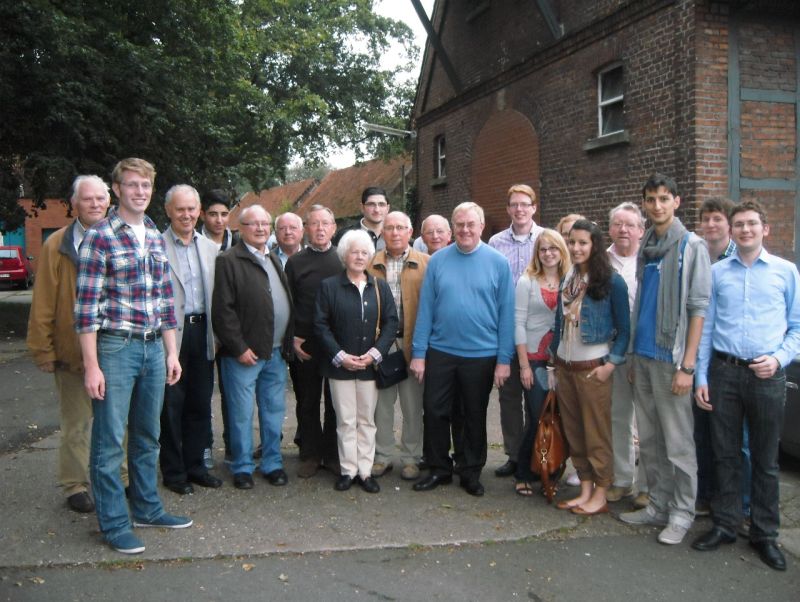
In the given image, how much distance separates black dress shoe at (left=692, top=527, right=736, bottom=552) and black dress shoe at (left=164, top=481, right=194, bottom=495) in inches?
125

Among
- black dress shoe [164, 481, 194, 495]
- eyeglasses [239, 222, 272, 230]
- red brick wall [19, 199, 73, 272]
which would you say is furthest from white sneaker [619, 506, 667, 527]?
red brick wall [19, 199, 73, 272]

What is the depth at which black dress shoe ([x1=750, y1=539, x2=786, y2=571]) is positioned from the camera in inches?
151

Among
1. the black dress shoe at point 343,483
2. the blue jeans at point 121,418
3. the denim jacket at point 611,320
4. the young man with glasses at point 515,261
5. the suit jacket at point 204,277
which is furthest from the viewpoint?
the young man with glasses at point 515,261

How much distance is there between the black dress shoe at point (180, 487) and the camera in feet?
16.0

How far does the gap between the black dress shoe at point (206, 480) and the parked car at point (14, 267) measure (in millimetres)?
28643

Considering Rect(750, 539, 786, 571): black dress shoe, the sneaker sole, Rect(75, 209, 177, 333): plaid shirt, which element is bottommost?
Rect(750, 539, 786, 571): black dress shoe

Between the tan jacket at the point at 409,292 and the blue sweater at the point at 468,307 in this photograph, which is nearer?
the blue sweater at the point at 468,307

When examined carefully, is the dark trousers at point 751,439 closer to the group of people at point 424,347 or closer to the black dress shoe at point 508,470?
the group of people at point 424,347

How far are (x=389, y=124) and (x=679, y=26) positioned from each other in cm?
1749

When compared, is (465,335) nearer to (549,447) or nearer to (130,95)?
(549,447)

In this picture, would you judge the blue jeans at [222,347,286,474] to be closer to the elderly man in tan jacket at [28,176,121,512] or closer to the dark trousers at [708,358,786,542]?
the elderly man in tan jacket at [28,176,121,512]

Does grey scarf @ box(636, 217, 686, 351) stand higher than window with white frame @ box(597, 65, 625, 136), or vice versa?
window with white frame @ box(597, 65, 625, 136)

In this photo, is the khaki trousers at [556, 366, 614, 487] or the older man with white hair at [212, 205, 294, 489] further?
the older man with white hair at [212, 205, 294, 489]

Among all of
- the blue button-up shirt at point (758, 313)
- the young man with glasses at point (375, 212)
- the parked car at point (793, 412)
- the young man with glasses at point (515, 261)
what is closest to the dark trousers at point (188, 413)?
the young man with glasses at point (375, 212)
